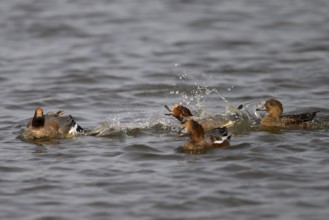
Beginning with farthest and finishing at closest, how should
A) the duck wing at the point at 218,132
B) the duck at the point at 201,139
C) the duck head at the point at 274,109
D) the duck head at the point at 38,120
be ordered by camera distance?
the duck head at the point at 274,109, the duck head at the point at 38,120, the duck wing at the point at 218,132, the duck at the point at 201,139

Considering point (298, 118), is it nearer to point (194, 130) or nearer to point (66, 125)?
point (194, 130)

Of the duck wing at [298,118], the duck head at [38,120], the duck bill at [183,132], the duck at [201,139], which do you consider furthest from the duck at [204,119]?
the duck head at [38,120]

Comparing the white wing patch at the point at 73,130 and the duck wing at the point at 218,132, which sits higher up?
the white wing patch at the point at 73,130

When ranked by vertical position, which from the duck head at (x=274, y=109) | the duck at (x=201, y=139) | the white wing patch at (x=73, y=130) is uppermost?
the duck head at (x=274, y=109)

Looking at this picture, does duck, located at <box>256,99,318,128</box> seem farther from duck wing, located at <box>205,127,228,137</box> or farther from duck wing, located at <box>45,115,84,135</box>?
duck wing, located at <box>45,115,84,135</box>

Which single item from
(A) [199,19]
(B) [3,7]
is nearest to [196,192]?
(A) [199,19]

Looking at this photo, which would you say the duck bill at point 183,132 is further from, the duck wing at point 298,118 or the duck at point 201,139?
the duck wing at point 298,118

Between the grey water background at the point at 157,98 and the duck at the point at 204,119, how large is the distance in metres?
0.21

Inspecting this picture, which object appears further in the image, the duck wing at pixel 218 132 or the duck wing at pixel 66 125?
the duck wing at pixel 66 125

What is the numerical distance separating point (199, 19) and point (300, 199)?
42.0ft

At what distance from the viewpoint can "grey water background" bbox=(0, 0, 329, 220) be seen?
Result: 8.06 m

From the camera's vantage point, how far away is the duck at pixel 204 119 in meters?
11.0

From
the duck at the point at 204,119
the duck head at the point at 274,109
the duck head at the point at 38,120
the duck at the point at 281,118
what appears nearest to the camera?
the duck head at the point at 38,120

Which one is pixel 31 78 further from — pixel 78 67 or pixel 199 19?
pixel 199 19
